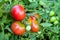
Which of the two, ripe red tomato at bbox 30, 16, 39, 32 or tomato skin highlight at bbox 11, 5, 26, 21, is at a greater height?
tomato skin highlight at bbox 11, 5, 26, 21

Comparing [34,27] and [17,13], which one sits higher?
[17,13]

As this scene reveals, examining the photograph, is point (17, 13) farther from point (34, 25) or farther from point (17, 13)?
point (34, 25)

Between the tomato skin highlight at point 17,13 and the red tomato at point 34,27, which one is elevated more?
the tomato skin highlight at point 17,13

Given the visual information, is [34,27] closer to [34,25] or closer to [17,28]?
[34,25]

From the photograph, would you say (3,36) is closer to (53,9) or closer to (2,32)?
(2,32)

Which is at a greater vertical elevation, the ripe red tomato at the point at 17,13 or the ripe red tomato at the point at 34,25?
the ripe red tomato at the point at 17,13

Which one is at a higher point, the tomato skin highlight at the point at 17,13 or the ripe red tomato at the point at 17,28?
the tomato skin highlight at the point at 17,13

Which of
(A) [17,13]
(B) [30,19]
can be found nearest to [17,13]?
(A) [17,13]

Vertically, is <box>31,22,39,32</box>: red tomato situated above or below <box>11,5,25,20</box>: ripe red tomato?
below
